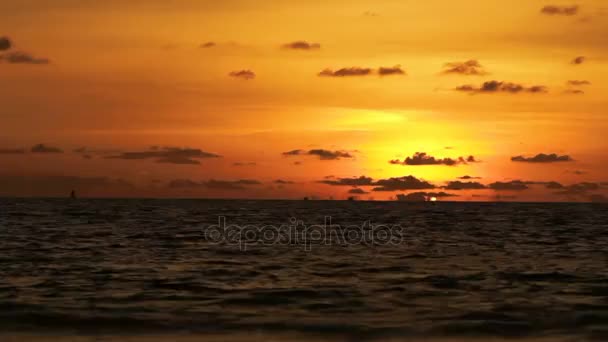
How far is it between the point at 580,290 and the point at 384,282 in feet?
24.1

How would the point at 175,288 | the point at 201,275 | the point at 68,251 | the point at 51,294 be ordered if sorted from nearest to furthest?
1. the point at 51,294
2. the point at 175,288
3. the point at 201,275
4. the point at 68,251

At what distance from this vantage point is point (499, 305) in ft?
80.2

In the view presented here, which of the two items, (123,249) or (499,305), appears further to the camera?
(123,249)

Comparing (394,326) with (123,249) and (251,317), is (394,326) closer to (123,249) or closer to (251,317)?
(251,317)

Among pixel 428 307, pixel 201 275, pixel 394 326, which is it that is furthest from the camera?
pixel 201 275

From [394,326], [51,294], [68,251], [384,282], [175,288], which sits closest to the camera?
[394,326]

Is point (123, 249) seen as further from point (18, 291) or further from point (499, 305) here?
point (499, 305)

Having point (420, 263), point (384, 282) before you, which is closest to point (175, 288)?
point (384, 282)

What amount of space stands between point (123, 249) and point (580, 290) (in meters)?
26.5

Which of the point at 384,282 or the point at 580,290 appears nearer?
the point at 580,290

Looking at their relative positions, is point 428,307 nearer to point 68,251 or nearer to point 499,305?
point 499,305

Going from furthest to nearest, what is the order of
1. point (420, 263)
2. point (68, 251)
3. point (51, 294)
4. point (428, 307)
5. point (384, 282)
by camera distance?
1. point (68, 251)
2. point (420, 263)
3. point (384, 282)
4. point (51, 294)
5. point (428, 307)

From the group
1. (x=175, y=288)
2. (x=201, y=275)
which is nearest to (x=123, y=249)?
(x=201, y=275)

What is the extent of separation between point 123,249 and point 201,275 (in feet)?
45.0
